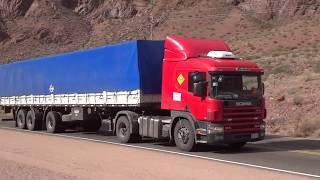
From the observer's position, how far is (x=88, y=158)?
53.1ft

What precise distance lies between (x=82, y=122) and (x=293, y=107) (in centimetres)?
1085

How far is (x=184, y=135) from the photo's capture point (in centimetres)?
1820

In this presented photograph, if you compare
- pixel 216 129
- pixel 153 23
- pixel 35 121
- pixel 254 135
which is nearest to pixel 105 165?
pixel 216 129

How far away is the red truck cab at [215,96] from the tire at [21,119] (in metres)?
13.3

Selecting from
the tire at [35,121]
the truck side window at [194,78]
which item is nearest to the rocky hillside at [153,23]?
the tire at [35,121]

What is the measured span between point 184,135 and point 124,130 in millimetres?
3665

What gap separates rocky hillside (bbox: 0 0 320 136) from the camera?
66.1m

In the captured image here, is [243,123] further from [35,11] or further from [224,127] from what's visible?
[35,11]

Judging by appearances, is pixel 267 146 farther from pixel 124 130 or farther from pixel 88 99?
pixel 88 99

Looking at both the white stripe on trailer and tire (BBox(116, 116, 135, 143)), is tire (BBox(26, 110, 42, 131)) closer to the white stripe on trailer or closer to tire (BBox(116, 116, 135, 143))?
the white stripe on trailer

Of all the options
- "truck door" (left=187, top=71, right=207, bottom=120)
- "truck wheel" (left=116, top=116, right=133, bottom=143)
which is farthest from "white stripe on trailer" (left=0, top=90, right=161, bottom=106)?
"truck door" (left=187, top=71, right=207, bottom=120)

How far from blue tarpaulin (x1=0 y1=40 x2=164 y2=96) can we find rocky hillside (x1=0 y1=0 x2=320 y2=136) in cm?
3113

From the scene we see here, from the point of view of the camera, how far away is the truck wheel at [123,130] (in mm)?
20891

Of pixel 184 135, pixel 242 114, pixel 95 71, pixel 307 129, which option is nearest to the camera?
pixel 242 114
